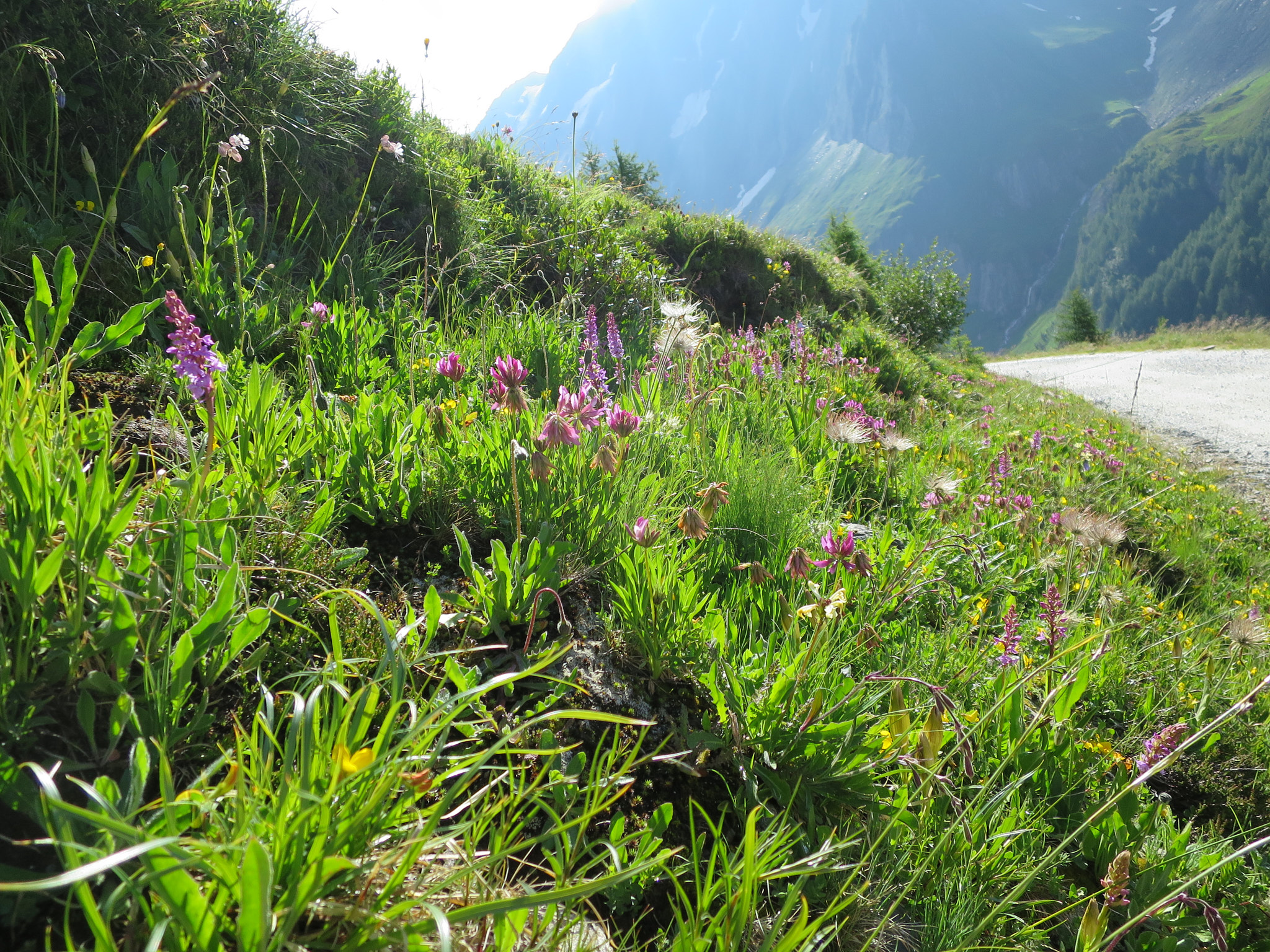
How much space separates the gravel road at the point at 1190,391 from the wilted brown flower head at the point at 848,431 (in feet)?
15.3

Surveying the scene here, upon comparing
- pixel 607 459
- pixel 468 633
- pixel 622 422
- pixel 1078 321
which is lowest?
pixel 468 633

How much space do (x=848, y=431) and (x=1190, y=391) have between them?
49.5 ft

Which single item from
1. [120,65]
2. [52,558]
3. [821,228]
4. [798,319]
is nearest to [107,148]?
[120,65]

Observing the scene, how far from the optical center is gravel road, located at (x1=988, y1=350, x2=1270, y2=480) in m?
9.73

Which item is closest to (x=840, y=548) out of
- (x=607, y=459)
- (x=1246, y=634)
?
(x=607, y=459)

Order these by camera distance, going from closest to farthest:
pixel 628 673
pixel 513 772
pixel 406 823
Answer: pixel 406 823, pixel 513 772, pixel 628 673

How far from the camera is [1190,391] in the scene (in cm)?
1381

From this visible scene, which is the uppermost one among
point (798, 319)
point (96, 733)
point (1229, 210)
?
point (1229, 210)

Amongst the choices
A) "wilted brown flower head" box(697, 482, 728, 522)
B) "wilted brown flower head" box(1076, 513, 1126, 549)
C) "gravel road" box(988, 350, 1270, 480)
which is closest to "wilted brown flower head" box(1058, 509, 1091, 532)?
"wilted brown flower head" box(1076, 513, 1126, 549)

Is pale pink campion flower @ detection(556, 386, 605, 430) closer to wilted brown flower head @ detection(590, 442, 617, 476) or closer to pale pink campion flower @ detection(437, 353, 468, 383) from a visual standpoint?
wilted brown flower head @ detection(590, 442, 617, 476)

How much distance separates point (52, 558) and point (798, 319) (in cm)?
619

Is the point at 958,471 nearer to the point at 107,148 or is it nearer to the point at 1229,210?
the point at 107,148

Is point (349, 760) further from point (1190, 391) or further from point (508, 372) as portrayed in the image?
point (1190, 391)

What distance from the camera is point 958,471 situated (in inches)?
193
